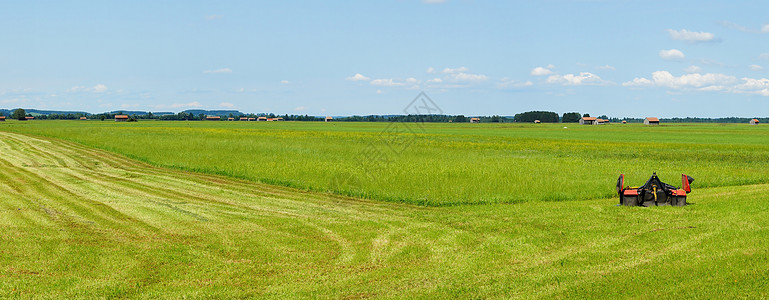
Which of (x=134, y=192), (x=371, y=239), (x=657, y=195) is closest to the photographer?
(x=371, y=239)

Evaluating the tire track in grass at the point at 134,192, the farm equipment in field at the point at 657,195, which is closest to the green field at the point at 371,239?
the tire track in grass at the point at 134,192

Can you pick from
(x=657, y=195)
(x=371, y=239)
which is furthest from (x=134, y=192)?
(x=657, y=195)

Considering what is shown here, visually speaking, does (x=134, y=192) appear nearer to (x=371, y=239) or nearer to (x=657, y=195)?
(x=371, y=239)

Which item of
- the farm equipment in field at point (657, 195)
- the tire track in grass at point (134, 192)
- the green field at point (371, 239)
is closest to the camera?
the green field at point (371, 239)

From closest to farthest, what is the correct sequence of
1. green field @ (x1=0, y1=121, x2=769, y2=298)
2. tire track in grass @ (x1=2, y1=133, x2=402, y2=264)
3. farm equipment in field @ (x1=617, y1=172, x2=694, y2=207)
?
green field @ (x1=0, y1=121, x2=769, y2=298) → tire track in grass @ (x1=2, y1=133, x2=402, y2=264) → farm equipment in field @ (x1=617, y1=172, x2=694, y2=207)

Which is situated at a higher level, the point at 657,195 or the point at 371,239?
the point at 657,195

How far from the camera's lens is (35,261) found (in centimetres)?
1144

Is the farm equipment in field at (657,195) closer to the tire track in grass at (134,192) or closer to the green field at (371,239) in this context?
the green field at (371,239)

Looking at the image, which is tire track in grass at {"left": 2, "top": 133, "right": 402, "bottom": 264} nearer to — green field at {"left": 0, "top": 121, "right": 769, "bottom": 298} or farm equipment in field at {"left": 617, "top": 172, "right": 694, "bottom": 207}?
green field at {"left": 0, "top": 121, "right": 769, "bottom": 298}

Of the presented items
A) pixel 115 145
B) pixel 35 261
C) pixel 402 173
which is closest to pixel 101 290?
pixel 35 261

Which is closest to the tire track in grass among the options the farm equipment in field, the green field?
the green field

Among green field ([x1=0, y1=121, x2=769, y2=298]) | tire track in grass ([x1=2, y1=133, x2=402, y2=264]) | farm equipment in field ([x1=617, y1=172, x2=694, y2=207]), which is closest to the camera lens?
green field ([x1=0, y1=121, x2=769, y2=298])

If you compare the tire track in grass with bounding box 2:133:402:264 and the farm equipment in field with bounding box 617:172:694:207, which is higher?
the farm equipment in field with bounding box 617:172:694:207

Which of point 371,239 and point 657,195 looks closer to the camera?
point 371,239
